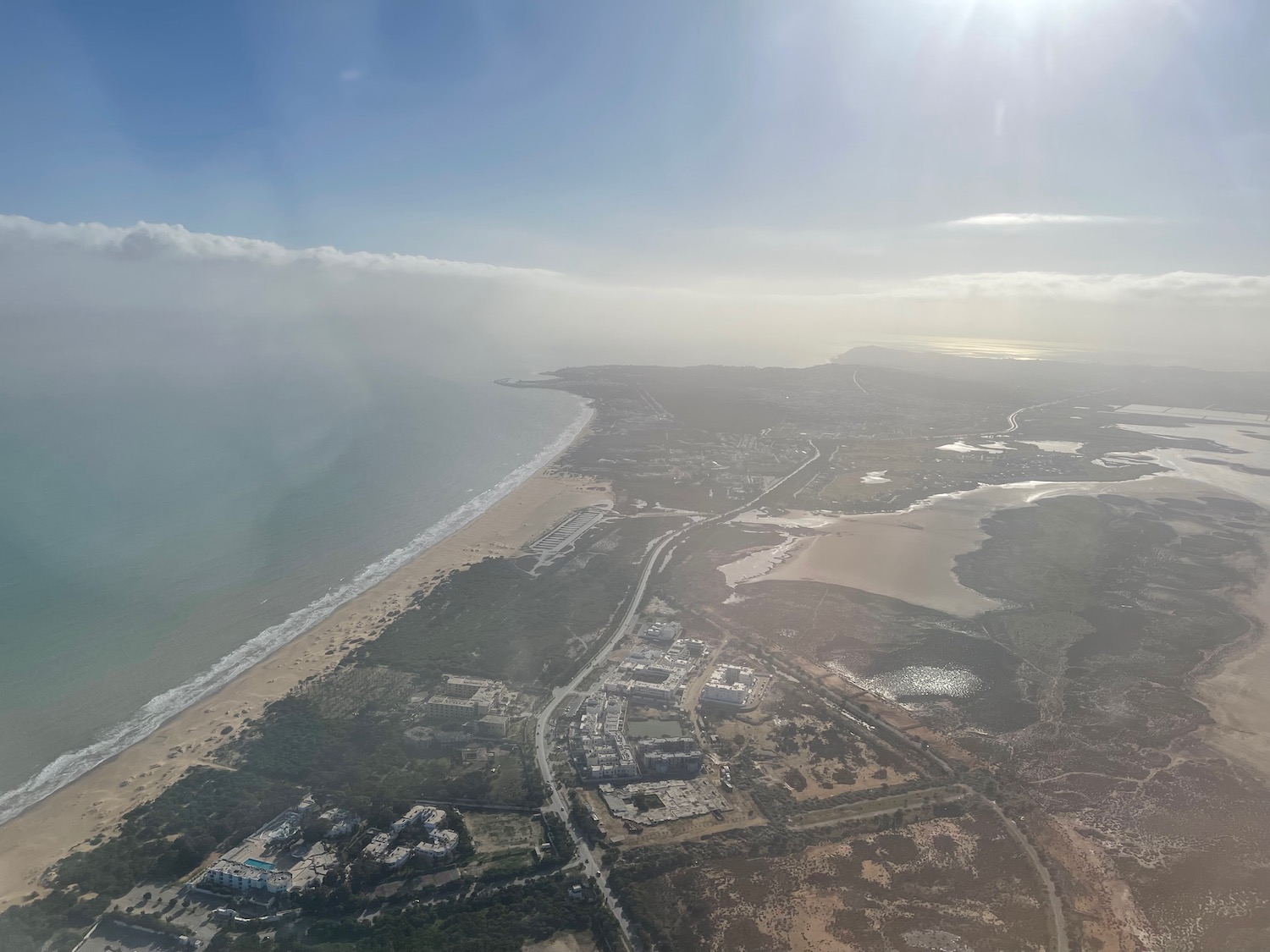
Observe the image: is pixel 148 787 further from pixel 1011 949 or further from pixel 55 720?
pixel 1011 949

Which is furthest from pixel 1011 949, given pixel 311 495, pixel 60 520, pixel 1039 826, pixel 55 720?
pixel 60 520

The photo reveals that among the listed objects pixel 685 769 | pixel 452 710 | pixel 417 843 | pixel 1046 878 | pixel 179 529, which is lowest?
pixel 1046 878

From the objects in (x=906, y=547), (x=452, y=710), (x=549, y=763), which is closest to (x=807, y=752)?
(x=549, y=763)

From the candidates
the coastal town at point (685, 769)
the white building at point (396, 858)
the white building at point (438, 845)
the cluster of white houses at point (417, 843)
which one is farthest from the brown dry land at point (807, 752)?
the white building at point (396, 858)

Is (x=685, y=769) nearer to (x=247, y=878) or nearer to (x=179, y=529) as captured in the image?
(x=247, y=878)

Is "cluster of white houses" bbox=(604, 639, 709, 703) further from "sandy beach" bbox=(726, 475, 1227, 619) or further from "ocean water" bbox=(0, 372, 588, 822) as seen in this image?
"ocean water" bbox=(0, 372, 588, 822)

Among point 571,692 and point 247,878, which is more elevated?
point 247,878
